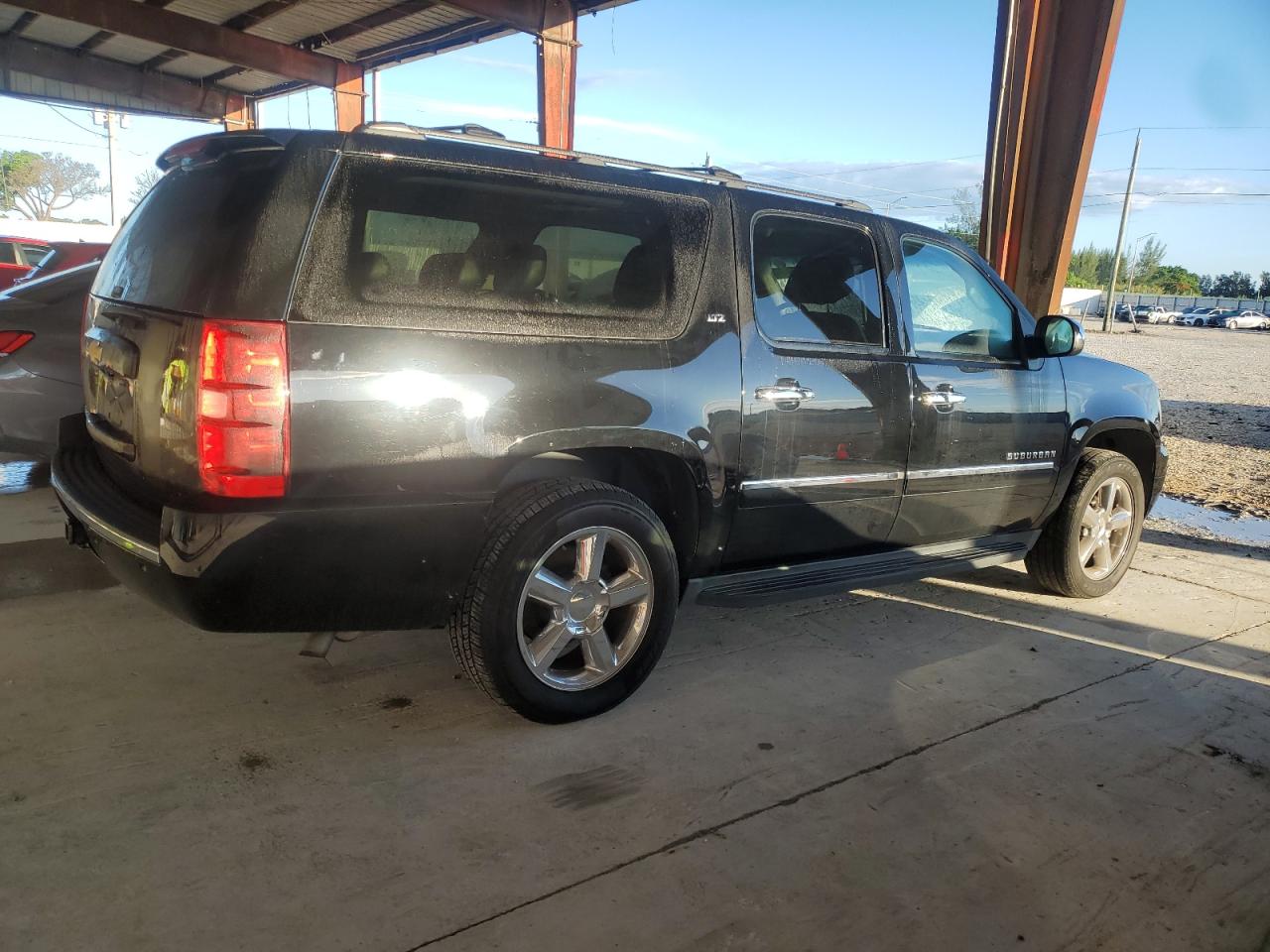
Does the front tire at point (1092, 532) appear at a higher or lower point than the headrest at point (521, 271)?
lower

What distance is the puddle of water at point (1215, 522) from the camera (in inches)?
252

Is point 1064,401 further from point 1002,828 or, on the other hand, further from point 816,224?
point 1002,828

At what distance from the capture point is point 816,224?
3775 mm

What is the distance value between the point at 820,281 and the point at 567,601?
1638 mm

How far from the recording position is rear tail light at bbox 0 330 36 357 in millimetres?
5469

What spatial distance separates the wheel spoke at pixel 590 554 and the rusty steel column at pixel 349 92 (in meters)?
18.9

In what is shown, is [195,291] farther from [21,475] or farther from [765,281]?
[21,475]

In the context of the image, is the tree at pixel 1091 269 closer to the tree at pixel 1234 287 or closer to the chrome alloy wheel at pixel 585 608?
the tree at pixel 1234 287

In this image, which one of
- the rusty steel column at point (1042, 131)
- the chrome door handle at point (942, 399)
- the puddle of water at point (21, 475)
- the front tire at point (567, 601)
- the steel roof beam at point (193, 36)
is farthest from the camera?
the steel roof beam at point (193, 36)

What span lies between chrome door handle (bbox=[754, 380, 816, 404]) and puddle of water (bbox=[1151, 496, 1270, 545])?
4.36 meters

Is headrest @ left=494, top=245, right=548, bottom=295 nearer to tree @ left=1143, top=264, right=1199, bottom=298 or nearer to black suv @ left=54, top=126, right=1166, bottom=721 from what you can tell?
black suv @ left=54, top=126, right=1166, bottom=721

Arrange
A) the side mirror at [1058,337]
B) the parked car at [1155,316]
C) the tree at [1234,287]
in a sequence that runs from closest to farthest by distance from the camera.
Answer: the side mirror at [1058,337] < the parked car at [1155,316] < the tree at [1234,287]

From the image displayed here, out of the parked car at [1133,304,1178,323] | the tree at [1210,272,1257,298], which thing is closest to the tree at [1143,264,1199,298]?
the tree at [1210,272,1257,298]

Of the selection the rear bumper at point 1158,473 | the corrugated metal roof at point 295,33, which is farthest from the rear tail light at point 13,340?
the corrugated metal roof at point 295,33
